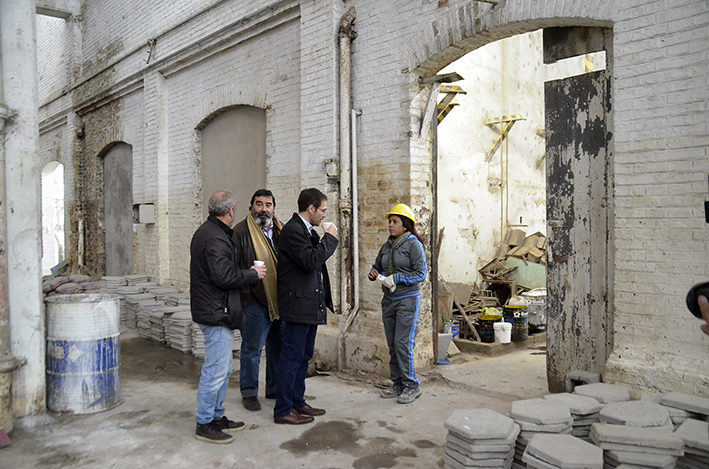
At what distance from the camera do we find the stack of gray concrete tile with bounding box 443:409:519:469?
3.36 metres

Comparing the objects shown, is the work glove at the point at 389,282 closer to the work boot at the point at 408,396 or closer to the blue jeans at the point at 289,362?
the blue jeans at the point at 289,362

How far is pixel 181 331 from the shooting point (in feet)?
24.5

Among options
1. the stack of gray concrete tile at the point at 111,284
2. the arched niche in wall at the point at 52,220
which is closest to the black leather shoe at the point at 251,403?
the stack of gray concrete tile at the point at 111,284

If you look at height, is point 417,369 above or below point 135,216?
below

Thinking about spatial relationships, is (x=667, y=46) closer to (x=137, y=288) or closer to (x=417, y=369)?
Result: (x=417, y=369)

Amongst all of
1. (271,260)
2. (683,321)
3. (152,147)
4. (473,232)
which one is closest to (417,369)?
(271,260)

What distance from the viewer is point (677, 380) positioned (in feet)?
13.3

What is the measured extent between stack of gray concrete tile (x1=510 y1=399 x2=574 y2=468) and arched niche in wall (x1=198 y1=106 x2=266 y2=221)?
5548mm

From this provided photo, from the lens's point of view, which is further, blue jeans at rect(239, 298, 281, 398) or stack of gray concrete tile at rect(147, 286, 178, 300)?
stack of gray concrete tile at rect(147, 286, 178, 300)

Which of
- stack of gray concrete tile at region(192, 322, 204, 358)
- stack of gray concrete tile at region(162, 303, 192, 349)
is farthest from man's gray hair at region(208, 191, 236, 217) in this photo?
stack of gray concrete tile at region(162, 303, 192, 349)

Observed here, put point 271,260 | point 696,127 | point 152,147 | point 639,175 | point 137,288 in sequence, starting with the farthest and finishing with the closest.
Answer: point 152,147 < point 137,288 < point 271,260 < point 639,175 < point 696,127

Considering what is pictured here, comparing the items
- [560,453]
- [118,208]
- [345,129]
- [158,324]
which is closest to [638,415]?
[560,453]

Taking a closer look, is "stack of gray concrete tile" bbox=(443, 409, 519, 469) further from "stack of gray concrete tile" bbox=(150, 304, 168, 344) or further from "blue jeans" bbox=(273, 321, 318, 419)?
"stack of gray concrete tile" bbox=(150, 304, 168, 344)

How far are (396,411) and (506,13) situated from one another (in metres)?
3.76
